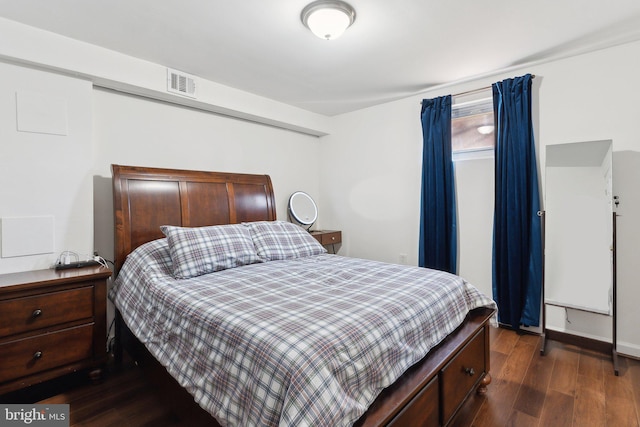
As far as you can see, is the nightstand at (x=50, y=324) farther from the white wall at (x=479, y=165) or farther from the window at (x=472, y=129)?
the window at (x=472, y=129)

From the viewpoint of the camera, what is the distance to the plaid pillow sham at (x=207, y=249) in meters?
2.07

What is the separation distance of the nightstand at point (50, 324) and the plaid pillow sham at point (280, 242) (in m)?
1.09

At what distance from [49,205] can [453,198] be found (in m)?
3.40

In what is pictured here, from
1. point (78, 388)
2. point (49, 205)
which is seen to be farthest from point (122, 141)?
point (78, 388)

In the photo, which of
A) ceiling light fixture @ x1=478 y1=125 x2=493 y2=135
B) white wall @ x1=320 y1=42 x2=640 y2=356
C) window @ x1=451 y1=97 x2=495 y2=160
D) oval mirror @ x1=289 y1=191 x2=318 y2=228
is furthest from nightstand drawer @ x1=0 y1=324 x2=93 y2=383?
ceiling light fixture @ x1=478 y1=125 x2=493 y2=135

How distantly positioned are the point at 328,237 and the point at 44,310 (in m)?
2.69

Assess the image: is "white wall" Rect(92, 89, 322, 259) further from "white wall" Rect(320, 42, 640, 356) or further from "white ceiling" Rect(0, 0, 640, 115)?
"white wall" Rect(320, 42, 640, 356)

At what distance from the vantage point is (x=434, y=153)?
3.17 metres

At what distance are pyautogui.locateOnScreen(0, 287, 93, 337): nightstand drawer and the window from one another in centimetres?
338

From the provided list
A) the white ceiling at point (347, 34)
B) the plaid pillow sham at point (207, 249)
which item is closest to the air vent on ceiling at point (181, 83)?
the white ceiling at point (347, 34)

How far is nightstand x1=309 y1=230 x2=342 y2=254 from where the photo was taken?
12.2 feet

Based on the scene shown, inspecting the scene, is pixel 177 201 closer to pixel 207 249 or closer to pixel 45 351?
pixel 207 249

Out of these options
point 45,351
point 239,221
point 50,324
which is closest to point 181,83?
point 239,221

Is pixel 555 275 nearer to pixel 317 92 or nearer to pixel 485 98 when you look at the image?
pixel 485 98
